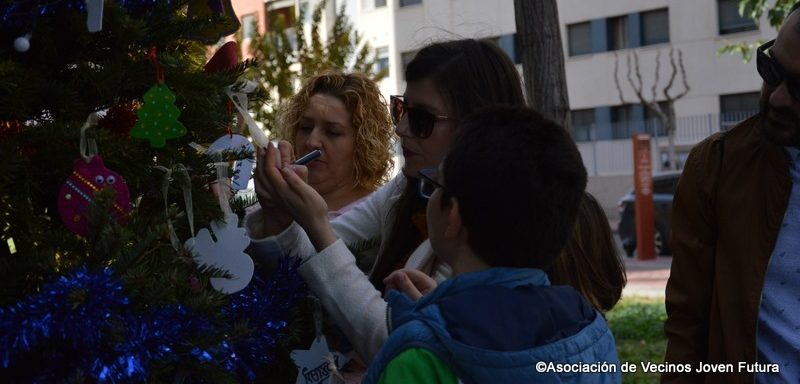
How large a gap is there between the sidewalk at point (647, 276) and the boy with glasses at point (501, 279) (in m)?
11.1

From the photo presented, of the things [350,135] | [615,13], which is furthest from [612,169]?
[350,135]

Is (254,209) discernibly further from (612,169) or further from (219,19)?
(612,169)

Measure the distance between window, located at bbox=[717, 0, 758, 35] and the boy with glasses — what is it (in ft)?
93.7

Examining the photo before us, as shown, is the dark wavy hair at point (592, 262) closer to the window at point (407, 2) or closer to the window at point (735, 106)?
the window at point (735, 106)

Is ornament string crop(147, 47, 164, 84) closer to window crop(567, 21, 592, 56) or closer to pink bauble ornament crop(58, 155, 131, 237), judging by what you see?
pink bauble ornament crop(58, 155, 131, 237)

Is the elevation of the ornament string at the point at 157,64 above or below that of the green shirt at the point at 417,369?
above

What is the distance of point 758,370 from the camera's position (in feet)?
7.60

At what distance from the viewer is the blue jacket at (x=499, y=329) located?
1421mm

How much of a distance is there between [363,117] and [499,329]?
1660mm

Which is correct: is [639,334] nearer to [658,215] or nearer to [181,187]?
[181,187]

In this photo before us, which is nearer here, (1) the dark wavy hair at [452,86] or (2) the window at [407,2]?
(1) the dark wavy hair at [452,86]

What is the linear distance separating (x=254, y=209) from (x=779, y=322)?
3.83 feet

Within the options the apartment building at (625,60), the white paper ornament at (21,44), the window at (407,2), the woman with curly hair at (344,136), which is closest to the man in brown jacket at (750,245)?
the woman with curly hair at (344,136)

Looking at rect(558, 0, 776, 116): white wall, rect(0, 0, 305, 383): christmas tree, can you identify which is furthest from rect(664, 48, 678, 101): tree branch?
rect(0, 0, 305, 383): christmas tree
